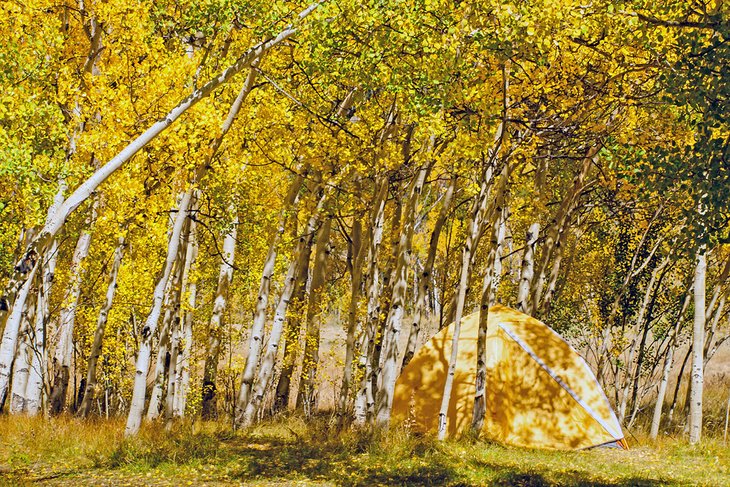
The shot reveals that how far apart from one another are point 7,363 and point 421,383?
8348 mm

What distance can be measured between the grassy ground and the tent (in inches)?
27.9

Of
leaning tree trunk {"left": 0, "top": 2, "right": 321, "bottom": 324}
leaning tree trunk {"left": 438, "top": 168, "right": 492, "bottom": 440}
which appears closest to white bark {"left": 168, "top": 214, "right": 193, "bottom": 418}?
Answer: leaning tree trunk {"left": 438, "top": 168, "right": 492, "bottom": 440}

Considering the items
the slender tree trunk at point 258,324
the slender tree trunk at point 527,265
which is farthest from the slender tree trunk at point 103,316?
the slender tree trunk at point 527,265

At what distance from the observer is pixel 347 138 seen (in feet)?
43.7

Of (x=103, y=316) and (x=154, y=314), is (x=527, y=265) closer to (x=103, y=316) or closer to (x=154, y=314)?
(x=154, y=314)

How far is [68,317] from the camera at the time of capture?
18188 millimetres

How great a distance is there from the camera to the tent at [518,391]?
563 inches

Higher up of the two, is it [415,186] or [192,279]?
[415,186]

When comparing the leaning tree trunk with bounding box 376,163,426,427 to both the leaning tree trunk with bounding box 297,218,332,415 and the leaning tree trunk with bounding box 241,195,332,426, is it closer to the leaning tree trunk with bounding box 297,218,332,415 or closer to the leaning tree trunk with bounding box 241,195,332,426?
the leaning tree trunk with bounding box 241,195,332,426

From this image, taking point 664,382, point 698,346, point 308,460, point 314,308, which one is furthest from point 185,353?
point 698,346

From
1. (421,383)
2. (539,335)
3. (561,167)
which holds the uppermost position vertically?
(561,167)

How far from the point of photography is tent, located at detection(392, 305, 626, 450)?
14.3m

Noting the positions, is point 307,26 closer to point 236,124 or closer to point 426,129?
point 426,129

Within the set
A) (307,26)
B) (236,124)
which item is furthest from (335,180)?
(307,26)
